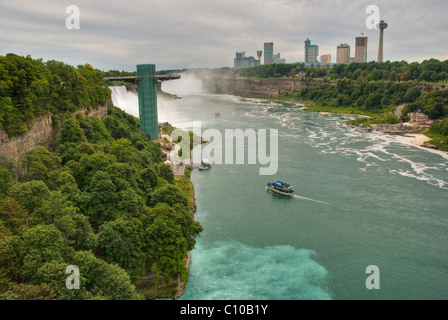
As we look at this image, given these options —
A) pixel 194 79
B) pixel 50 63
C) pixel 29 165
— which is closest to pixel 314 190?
pixel 29 165

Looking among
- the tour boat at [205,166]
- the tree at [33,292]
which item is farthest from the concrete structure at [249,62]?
the tree at [33,292]

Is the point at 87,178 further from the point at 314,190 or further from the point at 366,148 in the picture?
the point at 366,148

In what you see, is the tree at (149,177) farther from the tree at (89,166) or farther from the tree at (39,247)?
the tree at (39,247)

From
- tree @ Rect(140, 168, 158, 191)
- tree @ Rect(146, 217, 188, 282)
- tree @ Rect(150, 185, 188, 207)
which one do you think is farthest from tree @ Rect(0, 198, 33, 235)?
tree @ Rect(140, 168, 158, 191)

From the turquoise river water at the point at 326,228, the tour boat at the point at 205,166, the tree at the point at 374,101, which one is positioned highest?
the tree at the point at 374,101

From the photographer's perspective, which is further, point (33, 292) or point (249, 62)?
point (249, 62)

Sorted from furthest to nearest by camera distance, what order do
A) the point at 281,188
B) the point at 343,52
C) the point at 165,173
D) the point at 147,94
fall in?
the point at 343,52
the point at 147,94
the point at 281,188
the point at 165,173

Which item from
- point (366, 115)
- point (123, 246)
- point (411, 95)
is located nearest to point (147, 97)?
point (123, 246)

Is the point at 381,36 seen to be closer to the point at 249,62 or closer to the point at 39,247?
the point at 39,247
